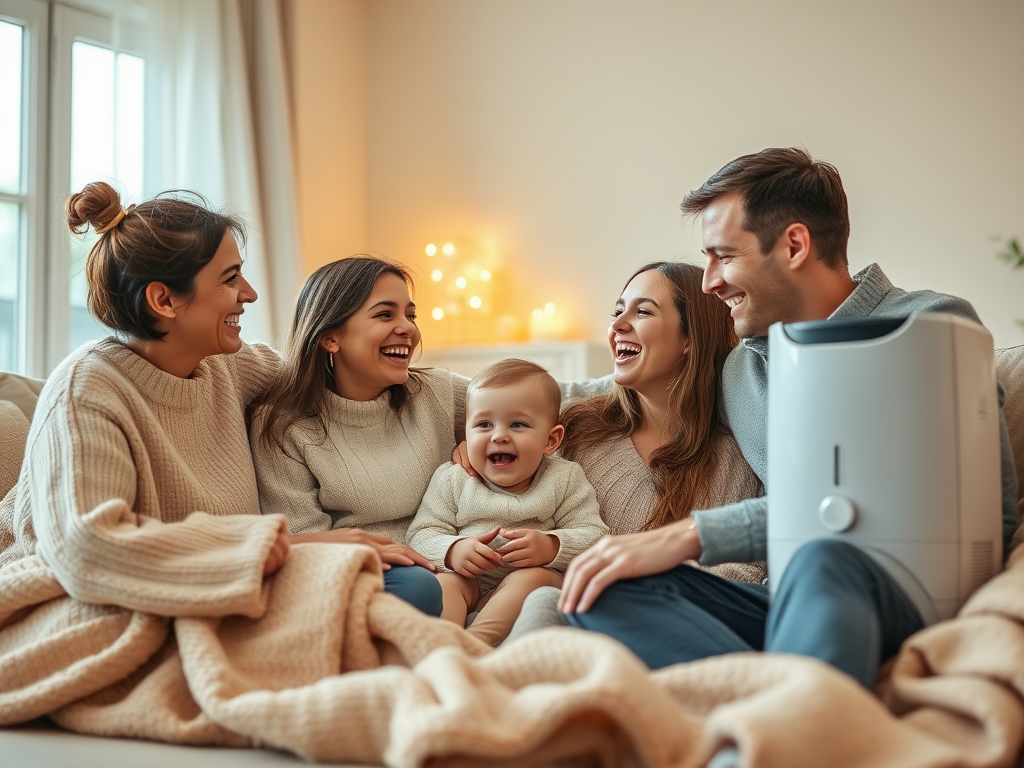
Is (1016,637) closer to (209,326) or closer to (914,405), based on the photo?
(914,405)

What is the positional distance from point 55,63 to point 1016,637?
11.8 ft

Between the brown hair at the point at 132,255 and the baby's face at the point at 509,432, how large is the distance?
562mm

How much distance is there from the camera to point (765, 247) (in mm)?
1796

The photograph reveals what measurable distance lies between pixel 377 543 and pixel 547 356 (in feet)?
7.78

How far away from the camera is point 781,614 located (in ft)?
3.91

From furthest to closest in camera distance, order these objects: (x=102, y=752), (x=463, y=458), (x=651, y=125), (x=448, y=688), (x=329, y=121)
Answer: (x=329, y=121) → (x=651, y=125) → (x=463, y=458) → (x=102, y=752) → (x=448, y=688)

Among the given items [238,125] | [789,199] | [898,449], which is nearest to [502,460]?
[789,199]

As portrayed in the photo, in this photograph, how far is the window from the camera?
3.46m

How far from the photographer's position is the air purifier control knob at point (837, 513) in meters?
1.19

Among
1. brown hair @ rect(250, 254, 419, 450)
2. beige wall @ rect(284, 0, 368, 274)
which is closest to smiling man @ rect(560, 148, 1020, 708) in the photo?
brown hair @ rect(250, 254, 419, 450)

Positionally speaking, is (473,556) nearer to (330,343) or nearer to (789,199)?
(330,343)

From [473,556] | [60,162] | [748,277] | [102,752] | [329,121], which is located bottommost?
[102,752]

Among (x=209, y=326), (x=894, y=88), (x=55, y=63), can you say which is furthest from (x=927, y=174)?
(x=55, y=63)

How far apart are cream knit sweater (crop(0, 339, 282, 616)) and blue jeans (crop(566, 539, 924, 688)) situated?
499 millimetres
